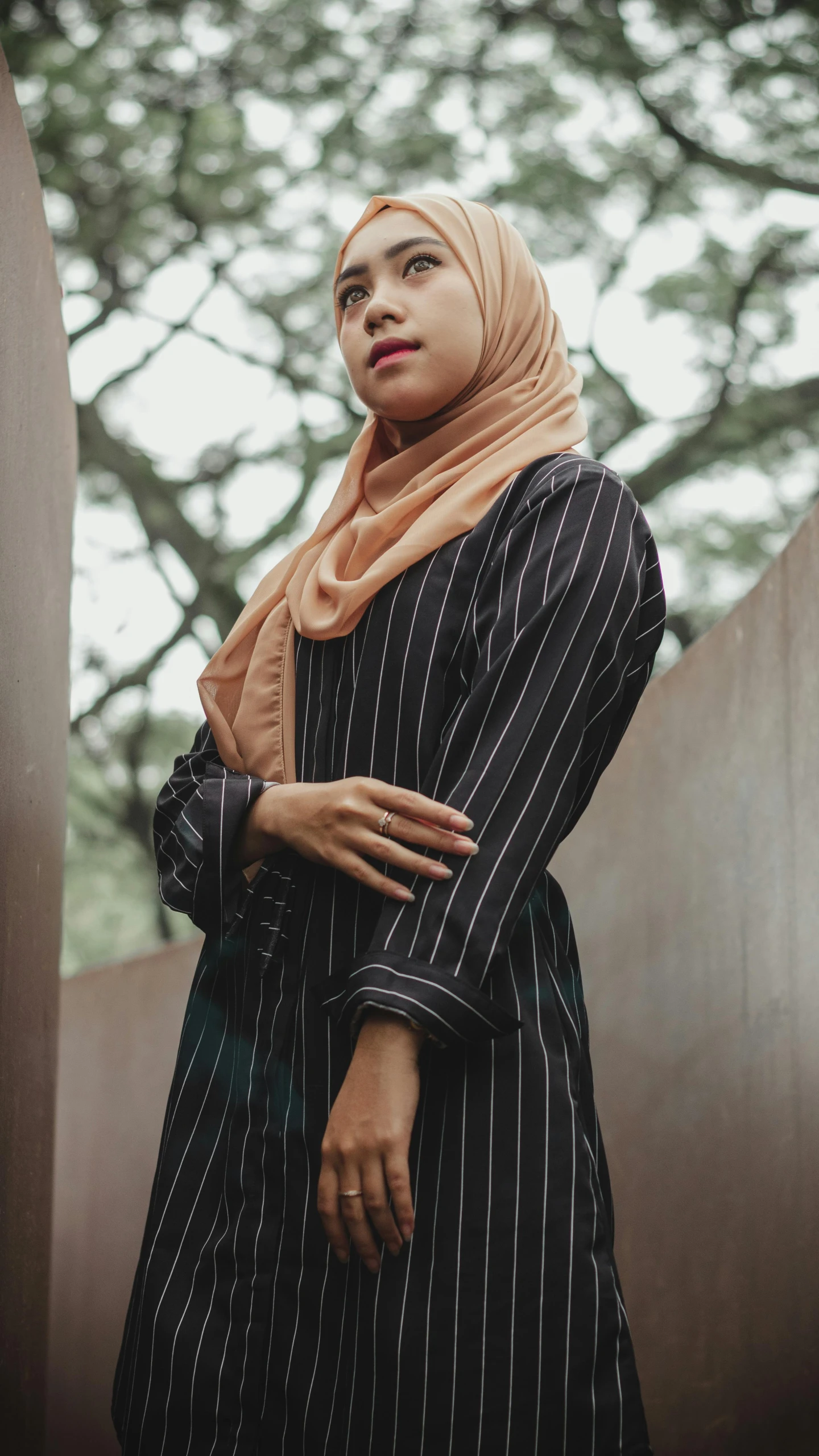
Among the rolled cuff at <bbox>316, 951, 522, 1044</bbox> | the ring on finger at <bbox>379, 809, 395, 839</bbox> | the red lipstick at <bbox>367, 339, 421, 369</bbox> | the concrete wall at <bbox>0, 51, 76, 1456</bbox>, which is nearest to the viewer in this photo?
the rolled cuff at <bbox>316, 951, 522, 1044</bbox>

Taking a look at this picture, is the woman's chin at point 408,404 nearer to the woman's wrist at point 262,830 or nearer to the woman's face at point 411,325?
the woman's face at point 411,325

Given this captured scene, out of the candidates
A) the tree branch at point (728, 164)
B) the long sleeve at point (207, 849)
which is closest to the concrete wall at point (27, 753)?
the long sleeve at point (207, 849)

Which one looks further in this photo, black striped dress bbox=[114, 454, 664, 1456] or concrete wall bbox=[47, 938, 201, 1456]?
concrete wall bbox=[47, 938, 201, 1456]

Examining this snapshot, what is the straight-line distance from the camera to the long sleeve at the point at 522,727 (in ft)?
2.95

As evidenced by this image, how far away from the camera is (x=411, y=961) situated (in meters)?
0.90

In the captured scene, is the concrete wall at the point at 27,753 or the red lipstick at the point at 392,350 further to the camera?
the concrete wall at the point at 27,753

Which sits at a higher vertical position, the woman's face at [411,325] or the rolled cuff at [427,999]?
the woman's face at [411,325]

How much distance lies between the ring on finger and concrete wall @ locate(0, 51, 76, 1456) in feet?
1.75

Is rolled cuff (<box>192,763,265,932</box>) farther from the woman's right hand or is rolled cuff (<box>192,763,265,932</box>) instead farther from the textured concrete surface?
the textured concrete surface

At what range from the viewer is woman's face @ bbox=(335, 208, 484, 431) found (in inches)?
48.5

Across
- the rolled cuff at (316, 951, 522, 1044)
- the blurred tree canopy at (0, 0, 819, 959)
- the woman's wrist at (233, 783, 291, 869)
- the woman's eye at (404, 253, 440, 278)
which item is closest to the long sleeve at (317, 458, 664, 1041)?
the rolled cuff at (316, 951, 522, 1044)

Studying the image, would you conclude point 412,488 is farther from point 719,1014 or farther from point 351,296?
point 719,1014

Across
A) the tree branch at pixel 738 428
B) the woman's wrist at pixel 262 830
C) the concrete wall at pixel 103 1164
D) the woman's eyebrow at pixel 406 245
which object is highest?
the tree branch at pixel 738 428

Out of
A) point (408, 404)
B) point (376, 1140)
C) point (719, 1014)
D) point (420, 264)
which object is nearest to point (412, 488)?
point (408, 404)
